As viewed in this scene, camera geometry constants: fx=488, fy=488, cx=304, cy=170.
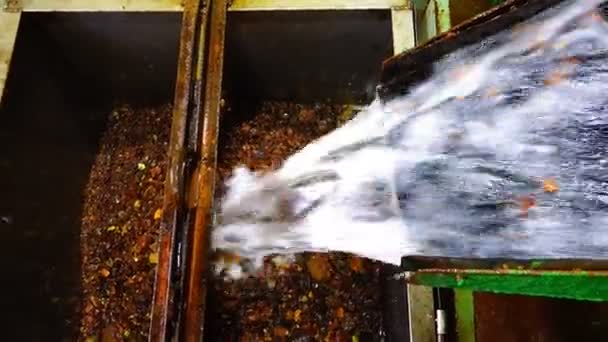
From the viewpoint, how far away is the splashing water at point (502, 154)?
1.36 metres

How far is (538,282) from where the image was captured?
1.15 meters

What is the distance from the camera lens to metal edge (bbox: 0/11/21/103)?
219cm

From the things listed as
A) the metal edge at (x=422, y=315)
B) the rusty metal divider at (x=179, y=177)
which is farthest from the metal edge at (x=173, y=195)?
the metal edge at (x=422, y=315)

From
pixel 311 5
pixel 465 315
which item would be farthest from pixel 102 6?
pixel 465 315

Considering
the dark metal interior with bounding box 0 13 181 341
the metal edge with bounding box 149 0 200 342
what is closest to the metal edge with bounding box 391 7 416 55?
the metal edge with bounding box 149 0 200 342

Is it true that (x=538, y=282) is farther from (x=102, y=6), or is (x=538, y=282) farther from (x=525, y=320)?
(x=102, y=6)

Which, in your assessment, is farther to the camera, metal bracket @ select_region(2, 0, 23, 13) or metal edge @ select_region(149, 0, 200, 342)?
metal bracket @ select_region(2, 0, 23, 13)

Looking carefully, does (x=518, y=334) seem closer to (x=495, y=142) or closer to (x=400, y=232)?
(x=400, y=232)

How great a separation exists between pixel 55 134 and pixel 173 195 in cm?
98

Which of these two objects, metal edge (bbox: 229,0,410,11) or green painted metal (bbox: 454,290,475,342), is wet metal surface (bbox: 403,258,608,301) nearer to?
green painted metal (bbox: 454,290,475,342)

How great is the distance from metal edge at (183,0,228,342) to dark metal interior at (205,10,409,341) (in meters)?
0.19

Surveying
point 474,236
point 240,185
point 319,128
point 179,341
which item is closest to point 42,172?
point 240,185

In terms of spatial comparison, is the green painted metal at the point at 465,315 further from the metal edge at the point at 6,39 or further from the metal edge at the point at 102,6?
the metal edge at the point at 6,39

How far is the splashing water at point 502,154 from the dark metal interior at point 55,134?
132cm
